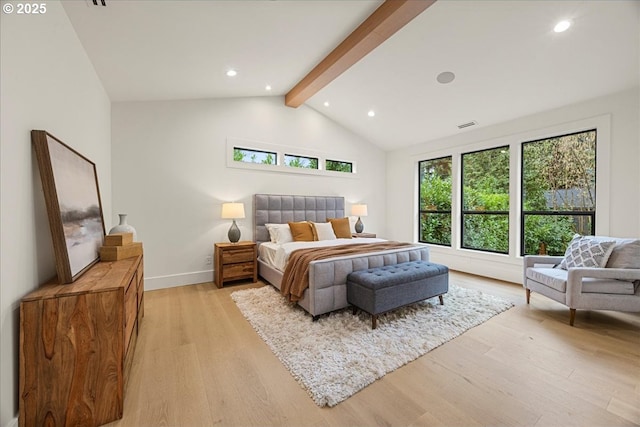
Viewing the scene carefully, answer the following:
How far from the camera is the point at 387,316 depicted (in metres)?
2.84

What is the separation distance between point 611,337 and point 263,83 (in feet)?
17.0

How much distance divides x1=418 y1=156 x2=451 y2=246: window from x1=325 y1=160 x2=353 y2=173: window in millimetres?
1578

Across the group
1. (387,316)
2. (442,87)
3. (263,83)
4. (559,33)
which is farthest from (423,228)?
(263,83)

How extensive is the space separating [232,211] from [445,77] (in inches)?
147

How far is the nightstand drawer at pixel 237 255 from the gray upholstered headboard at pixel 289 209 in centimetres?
41

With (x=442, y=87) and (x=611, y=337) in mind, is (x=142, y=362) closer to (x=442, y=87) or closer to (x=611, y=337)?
(x=611, y=337)

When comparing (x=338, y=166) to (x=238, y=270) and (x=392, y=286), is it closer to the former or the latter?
(x=238, y=270)

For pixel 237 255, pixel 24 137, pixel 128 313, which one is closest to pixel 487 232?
pixel 237 255

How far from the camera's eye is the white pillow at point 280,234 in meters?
4.28

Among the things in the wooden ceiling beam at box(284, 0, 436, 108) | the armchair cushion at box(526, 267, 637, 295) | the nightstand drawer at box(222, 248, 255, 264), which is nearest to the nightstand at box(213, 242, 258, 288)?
the nightstand drawer at box(222, 248, 255, 264)

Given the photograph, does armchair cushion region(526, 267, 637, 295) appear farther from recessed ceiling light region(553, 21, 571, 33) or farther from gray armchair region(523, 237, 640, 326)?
recessed ceiling light region(553, 21, 571, 33)

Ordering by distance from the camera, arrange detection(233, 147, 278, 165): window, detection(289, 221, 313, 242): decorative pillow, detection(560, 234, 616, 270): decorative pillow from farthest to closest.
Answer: detection(233, 147, 278, 165): window < detection(289, 221, 313, 242): decorative pillow < detection(560, 234, 616, 270): decorative pillow

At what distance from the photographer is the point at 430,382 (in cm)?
182

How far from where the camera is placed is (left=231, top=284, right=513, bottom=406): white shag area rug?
1.85 metres
